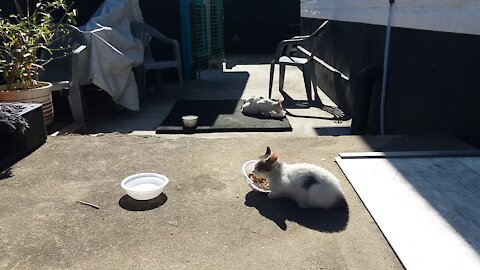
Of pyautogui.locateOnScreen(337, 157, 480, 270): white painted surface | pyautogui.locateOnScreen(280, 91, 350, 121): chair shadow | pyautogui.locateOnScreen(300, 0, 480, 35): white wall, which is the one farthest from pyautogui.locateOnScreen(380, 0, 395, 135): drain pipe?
pyautogui.locateOnScreen(337, 157, 480, 270): white painted surface

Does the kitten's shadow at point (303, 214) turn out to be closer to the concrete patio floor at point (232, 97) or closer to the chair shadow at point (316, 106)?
the concrete patio floor at point (232, 97)

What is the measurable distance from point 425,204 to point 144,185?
1.24 m

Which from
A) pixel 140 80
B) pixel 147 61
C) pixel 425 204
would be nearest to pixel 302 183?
pixel 425 204

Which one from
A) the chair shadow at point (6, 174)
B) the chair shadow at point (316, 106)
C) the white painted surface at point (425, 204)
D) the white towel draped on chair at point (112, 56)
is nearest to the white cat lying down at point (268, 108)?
the chair shadow at point (316, 106)

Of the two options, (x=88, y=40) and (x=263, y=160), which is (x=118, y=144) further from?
(x=88, y=40)

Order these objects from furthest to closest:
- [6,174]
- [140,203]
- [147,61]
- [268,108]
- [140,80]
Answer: [147,61], [140,80], [268,108], [6,174], [140,203]

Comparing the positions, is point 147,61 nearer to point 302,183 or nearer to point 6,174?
point 6,174

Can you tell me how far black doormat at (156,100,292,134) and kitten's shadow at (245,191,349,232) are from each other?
7.05 feet

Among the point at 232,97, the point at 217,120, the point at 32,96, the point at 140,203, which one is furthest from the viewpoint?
the point at 232,97

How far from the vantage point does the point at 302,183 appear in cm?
161

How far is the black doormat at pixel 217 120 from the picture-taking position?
3855 millimetres

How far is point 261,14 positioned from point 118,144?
902cm

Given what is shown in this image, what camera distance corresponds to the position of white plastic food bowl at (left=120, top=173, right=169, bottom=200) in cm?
172

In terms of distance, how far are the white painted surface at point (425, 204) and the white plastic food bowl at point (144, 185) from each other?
899 millimetres
